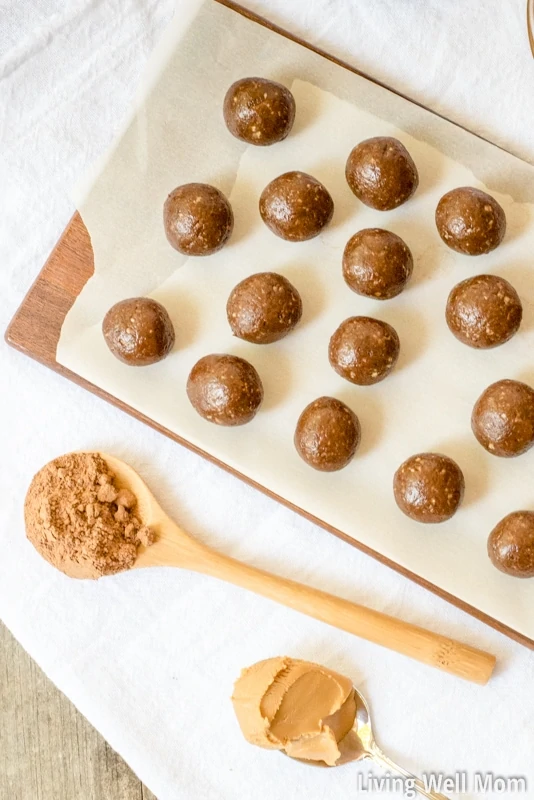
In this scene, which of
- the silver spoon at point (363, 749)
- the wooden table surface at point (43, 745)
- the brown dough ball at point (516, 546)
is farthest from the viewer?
the wooden table surface at point (43, 745)

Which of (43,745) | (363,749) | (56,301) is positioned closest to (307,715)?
(363,749)

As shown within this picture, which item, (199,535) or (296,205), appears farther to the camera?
(199,535)

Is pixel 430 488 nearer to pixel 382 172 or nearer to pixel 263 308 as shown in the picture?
pixel 263 308

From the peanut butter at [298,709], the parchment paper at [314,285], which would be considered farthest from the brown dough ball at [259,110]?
the peanut butter at [298,709]

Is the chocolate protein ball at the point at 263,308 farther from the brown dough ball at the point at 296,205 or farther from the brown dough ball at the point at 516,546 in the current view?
the brown dough ball at the point at 516,546

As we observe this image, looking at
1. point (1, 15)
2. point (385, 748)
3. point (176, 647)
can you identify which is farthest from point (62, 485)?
point (1, 15)

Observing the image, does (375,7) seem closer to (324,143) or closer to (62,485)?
(324,143)
